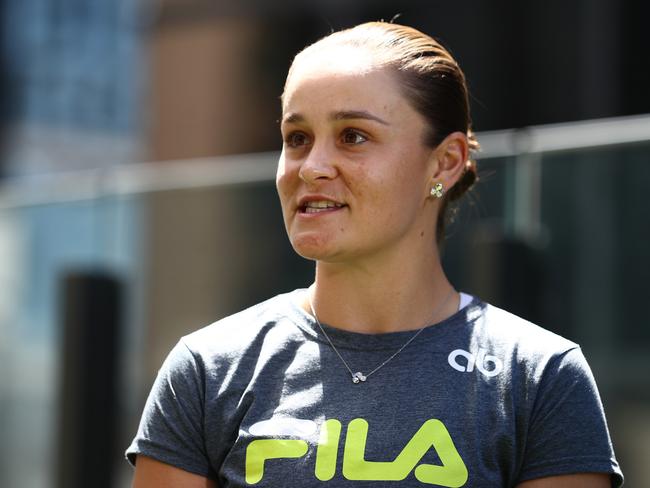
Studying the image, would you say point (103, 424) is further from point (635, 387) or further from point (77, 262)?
point (635, 387)

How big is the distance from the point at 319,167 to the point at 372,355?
1.23 feet

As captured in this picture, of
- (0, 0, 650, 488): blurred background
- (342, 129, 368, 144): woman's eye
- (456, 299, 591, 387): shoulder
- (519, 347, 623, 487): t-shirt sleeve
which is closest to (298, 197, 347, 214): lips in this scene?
(342, 129, 368, 144): woman's eye

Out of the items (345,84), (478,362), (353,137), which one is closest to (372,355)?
(478,362)

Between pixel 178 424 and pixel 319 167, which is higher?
pixel 319 167

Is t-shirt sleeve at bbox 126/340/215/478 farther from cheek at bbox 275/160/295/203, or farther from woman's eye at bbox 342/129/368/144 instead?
woman's eye at bbox 342/129/368/144

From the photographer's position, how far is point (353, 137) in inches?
92.6

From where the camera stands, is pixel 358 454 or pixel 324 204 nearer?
pixel 358 454

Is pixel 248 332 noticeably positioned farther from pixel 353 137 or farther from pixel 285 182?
pixel 353 137

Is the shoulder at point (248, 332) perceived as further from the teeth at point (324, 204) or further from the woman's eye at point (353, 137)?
the woman's eye at point (353, 137)

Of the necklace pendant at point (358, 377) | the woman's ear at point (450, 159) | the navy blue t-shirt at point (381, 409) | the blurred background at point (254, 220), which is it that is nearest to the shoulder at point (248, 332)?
the navy blue t-shirt at point (381, 409)

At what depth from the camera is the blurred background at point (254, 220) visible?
4797 mm

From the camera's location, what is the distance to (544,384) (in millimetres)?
2262

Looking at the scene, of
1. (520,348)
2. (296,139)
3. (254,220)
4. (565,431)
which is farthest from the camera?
(254,220)

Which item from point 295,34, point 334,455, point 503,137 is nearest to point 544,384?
point 334,455
